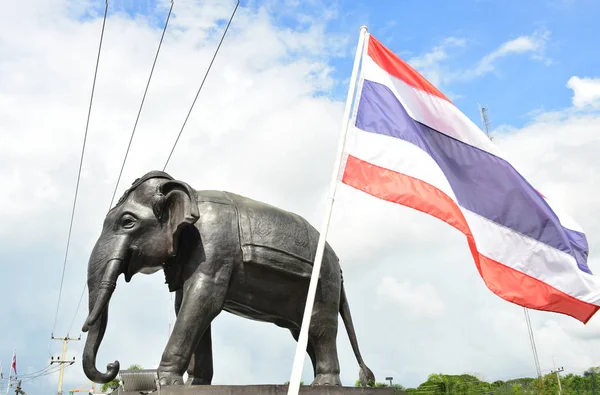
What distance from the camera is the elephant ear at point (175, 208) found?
6.97 m

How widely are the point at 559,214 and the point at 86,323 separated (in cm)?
572

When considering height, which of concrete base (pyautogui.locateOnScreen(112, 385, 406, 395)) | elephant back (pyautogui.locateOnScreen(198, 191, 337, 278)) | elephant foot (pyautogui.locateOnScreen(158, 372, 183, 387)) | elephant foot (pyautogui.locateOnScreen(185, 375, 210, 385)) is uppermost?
elephant back (pyautogui.locateOnScreen(198, 191, 337, 278))

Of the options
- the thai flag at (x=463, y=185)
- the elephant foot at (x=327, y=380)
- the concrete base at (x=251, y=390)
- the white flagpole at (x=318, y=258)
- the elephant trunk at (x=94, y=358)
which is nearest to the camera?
the white flagpole at (x=318, y=258)

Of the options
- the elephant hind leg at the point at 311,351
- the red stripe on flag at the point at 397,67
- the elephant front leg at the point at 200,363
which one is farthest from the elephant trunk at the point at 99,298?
the red stripe on flag at the point at 397,67

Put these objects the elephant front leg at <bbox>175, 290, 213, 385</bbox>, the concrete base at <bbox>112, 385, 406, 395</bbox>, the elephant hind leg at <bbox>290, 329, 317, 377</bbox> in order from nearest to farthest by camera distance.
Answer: the concrete base at <bbox>112, 385, 406, 395</bbox> → the elephant front leg at <bbox>175, 290, 213, 385</bbox> → the elephant hind leg at <bbox>290, 329, 317, 377</bbox>

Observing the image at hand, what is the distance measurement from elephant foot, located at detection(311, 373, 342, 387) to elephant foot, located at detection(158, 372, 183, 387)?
5.87 ft

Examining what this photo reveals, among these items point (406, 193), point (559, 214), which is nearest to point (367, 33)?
point (406, 193)

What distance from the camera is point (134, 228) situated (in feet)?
23.4

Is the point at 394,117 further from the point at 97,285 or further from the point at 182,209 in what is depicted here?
the point at 97,285

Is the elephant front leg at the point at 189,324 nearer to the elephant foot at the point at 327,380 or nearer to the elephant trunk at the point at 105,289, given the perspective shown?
the elephant trunk at the point at 105,289

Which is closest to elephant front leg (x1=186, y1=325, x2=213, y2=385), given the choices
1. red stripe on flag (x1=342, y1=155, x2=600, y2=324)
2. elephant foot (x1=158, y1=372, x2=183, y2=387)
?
elephant foot (x1=158, y1=372, x2=183, y2=387)

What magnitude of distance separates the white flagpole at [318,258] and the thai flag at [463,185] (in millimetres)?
242

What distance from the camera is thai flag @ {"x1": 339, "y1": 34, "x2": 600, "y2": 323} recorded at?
6.47 m

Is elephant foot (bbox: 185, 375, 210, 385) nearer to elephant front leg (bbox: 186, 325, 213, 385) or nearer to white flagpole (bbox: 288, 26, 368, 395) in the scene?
elephant front leg (bbox: 186, 325, 213, 385)
